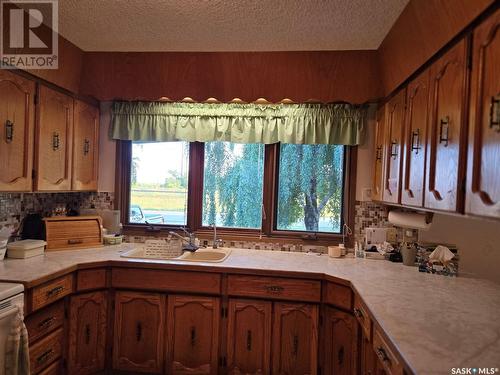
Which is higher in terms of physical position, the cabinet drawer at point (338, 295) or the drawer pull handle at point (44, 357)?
the cabinet drawer at point (338, 295)

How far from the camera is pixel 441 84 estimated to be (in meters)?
1.53

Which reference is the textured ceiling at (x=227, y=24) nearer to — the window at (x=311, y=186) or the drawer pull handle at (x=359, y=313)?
the window at (x=311, y=186)

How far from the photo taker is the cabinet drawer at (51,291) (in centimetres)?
175

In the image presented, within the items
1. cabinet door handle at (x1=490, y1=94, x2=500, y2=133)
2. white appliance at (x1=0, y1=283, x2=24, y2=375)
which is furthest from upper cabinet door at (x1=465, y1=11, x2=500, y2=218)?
white appliance at (x1=0, y1=283, x2=24, y2=375)

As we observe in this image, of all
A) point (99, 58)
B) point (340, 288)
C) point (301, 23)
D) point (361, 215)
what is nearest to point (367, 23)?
point (301, 23)

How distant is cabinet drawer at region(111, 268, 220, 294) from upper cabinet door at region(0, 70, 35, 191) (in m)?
0.83

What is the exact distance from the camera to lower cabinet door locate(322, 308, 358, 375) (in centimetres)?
196

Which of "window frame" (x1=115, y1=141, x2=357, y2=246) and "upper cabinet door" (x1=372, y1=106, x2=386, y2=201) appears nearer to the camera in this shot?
"upper cabinet door" (x1=372, y1=106, x2=386, y2=201)

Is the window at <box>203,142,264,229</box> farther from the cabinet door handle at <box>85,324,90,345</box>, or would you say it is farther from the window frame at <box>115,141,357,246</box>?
the cabinet door handle at <box>85,324,90,345</box>

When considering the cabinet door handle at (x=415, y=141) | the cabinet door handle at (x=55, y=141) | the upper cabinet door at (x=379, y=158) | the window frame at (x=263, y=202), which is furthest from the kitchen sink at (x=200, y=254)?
the cabinet door handle at (x=415, y=141)

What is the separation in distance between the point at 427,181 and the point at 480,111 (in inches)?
18.4

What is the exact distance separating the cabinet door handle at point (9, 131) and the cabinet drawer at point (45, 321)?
40.1 inches

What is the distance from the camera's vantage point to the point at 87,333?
2166mm

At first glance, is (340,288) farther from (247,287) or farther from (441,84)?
(441,84)
